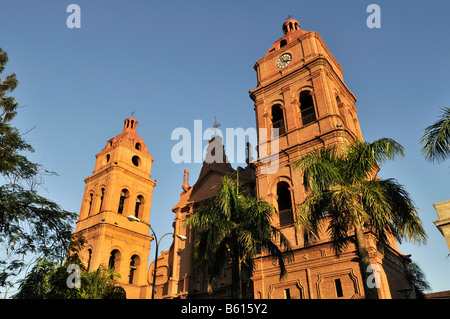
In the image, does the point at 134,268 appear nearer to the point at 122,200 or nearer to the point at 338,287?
the point at 122,200

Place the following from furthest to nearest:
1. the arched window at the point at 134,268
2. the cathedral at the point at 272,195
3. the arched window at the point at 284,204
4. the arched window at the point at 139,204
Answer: the arched window at the point at 139,204
the arched window at the point at 134,268
the arched window at the point at 284,204
the cathedral at the point at 272,195

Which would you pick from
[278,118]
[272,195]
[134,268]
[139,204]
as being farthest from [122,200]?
[272,195]

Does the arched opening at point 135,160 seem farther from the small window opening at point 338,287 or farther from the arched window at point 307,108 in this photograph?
the small window opening at point 338,287

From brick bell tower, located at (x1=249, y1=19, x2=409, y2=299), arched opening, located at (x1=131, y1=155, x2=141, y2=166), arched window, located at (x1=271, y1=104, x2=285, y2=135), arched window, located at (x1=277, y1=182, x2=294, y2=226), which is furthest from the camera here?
arched opening, located at (x1=131, y1=155, x2=141, y2=166)

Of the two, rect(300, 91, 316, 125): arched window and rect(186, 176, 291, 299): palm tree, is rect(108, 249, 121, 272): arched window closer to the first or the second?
rect(186, 176, 291, 299): palm tree

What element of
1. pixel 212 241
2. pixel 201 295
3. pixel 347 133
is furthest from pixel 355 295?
pixel 201 295

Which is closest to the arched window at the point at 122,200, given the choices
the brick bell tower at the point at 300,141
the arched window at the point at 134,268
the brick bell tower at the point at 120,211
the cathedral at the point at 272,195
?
the brick bell tower at the point at 120,211

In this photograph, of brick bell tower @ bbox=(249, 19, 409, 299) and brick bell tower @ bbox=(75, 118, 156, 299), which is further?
brick bell tower @ bbox=(75, 118, 156, 299)

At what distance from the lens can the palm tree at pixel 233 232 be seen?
1501 cm

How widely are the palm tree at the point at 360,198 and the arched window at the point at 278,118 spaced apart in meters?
13.3

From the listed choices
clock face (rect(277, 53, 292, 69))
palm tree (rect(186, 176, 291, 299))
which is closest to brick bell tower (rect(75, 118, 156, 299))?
clock face (rect(277, 53, 292, 69))

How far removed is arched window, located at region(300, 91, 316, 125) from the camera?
2589 cm
